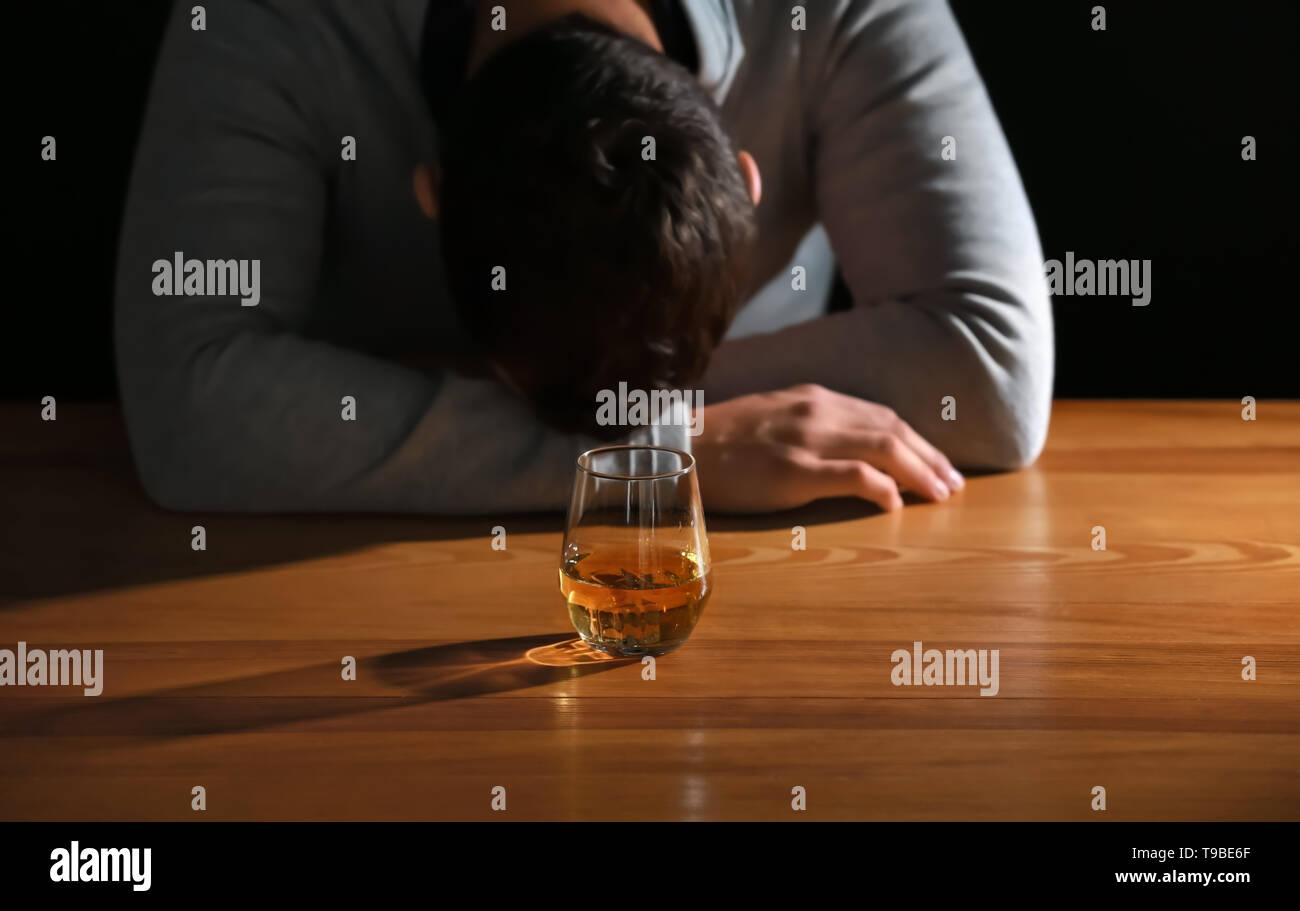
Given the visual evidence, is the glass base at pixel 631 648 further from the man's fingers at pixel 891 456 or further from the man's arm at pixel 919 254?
the man's arm at pixel 919 254

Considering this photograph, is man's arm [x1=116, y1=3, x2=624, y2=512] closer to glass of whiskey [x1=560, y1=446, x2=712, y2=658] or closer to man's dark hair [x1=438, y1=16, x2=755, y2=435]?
man's dark hair [x1=438, y1=16, x2=755, y2=435]

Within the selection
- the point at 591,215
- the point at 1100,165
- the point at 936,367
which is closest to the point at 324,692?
the point at 591,215

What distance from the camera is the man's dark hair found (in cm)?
97

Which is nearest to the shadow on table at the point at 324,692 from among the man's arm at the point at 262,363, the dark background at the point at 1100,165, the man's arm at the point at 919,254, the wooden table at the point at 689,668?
the wooden table at the point at 689,668

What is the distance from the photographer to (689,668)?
815 millimetres

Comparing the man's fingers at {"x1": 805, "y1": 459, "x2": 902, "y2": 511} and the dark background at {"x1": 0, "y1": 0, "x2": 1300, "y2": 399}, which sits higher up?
the dark background at {"x1": 0, "y1": 0, "x2": 1300, "y2": 399}

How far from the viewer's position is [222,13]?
48.5 inches

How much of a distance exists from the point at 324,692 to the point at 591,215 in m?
0.41

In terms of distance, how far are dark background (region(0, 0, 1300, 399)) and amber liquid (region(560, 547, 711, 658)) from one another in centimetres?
117

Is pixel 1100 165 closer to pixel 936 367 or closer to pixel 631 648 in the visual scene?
pixel 936 367

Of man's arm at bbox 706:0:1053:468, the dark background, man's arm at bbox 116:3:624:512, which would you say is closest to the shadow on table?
man's arm at bbox 116:3:624:512

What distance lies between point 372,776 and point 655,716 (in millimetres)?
170
